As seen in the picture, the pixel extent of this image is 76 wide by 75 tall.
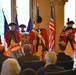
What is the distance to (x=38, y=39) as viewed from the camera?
7.44 metres

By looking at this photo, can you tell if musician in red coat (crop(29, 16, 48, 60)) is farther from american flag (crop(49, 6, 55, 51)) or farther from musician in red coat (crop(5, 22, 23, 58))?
american flag (crop(49, 6, 55, 51))

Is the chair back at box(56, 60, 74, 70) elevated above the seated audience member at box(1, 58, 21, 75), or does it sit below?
below

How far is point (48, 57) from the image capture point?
3.85 meters

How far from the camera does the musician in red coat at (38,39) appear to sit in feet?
24.2

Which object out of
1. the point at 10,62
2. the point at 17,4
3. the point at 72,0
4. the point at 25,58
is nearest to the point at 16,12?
the point at 17,4

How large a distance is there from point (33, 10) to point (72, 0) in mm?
2214

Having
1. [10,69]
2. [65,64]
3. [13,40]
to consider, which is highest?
[10,69]

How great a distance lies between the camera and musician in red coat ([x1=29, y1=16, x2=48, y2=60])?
738 centimetres

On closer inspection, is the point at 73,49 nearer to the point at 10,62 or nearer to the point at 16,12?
the point at 16,12

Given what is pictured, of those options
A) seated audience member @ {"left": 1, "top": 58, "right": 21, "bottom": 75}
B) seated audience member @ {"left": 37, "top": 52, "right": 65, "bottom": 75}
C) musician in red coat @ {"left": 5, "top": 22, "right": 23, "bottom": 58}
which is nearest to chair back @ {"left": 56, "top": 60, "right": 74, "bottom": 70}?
seated audience member @ {"left": 37, "top": 52, "right": 65, "bottom": 75}

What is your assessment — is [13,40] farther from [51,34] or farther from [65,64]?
[65,64]

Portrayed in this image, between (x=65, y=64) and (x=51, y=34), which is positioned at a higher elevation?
(x=51, y=34)

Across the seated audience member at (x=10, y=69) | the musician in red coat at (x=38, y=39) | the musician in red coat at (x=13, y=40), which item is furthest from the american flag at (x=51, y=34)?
the seated audience member at (x=10, y=69)

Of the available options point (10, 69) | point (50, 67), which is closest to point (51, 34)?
point (50, 67)
